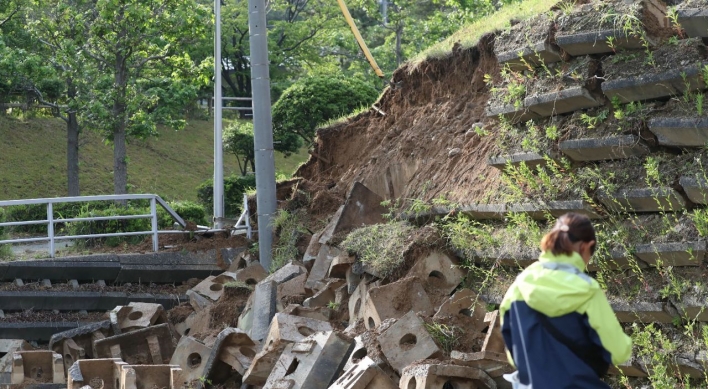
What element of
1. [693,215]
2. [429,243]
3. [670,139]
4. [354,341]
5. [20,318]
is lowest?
[20,318]

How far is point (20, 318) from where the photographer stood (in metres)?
15.2

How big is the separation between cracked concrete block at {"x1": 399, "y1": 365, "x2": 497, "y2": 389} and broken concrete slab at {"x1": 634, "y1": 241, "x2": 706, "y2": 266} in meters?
1.65

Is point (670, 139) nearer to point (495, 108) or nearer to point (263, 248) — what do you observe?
point (495, 108)

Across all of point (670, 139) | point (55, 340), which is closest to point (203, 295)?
point (55, 340)

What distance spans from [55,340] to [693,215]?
8928 mm

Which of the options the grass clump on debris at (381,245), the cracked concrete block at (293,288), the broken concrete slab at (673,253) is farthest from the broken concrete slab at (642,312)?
the cracked concrete block at (293,288)

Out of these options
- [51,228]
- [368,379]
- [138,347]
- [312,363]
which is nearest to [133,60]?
[51,228]

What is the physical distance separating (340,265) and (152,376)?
2558mm

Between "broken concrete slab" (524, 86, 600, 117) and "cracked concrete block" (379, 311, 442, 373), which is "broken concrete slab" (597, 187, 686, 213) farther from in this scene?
"cracked concrete block" (379, 311, 442, 373)

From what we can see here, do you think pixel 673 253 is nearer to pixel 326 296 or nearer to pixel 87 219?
pixel 326 296

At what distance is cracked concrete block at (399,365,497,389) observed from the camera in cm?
848

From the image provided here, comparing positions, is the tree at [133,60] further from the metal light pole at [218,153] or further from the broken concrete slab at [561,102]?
the broken concrete slab at [561,102]

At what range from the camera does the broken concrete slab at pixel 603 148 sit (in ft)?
28.4

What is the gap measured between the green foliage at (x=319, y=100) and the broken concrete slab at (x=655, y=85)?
560 inches
